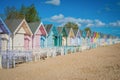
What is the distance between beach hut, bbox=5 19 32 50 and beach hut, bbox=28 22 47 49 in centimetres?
124

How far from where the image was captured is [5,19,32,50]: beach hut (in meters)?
23.5

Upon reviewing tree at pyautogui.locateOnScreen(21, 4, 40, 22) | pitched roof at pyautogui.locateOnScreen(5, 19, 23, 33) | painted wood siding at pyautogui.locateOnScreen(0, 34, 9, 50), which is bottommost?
painted wood siding at pyautogui.locateOnScreen(0, 34, 9, 50)

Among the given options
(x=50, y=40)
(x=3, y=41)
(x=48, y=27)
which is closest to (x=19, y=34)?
(x=3, y=41)

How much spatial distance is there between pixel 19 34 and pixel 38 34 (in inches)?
191

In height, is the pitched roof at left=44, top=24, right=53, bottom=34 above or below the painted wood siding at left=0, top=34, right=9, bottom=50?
above

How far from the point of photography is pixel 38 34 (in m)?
29.5

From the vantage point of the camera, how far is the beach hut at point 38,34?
28172 millimetres

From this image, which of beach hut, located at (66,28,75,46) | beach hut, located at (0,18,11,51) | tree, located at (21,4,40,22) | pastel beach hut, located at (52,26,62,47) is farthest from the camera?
tree, located at (21,4,40,22)

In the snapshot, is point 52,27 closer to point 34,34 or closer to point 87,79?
point 34,34

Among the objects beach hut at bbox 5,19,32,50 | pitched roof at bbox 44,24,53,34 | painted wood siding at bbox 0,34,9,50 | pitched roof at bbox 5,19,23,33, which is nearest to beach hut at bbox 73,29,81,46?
pitched roof at bbox 44,24,53,34

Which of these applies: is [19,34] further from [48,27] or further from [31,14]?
[31,14]

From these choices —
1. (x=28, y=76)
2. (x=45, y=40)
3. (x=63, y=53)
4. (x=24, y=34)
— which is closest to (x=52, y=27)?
(x=45, y=40)

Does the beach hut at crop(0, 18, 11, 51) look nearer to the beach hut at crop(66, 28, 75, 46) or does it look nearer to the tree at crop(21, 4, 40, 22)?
the beach hut at crop(66, 28, 75, 46)

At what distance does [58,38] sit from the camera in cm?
3653
